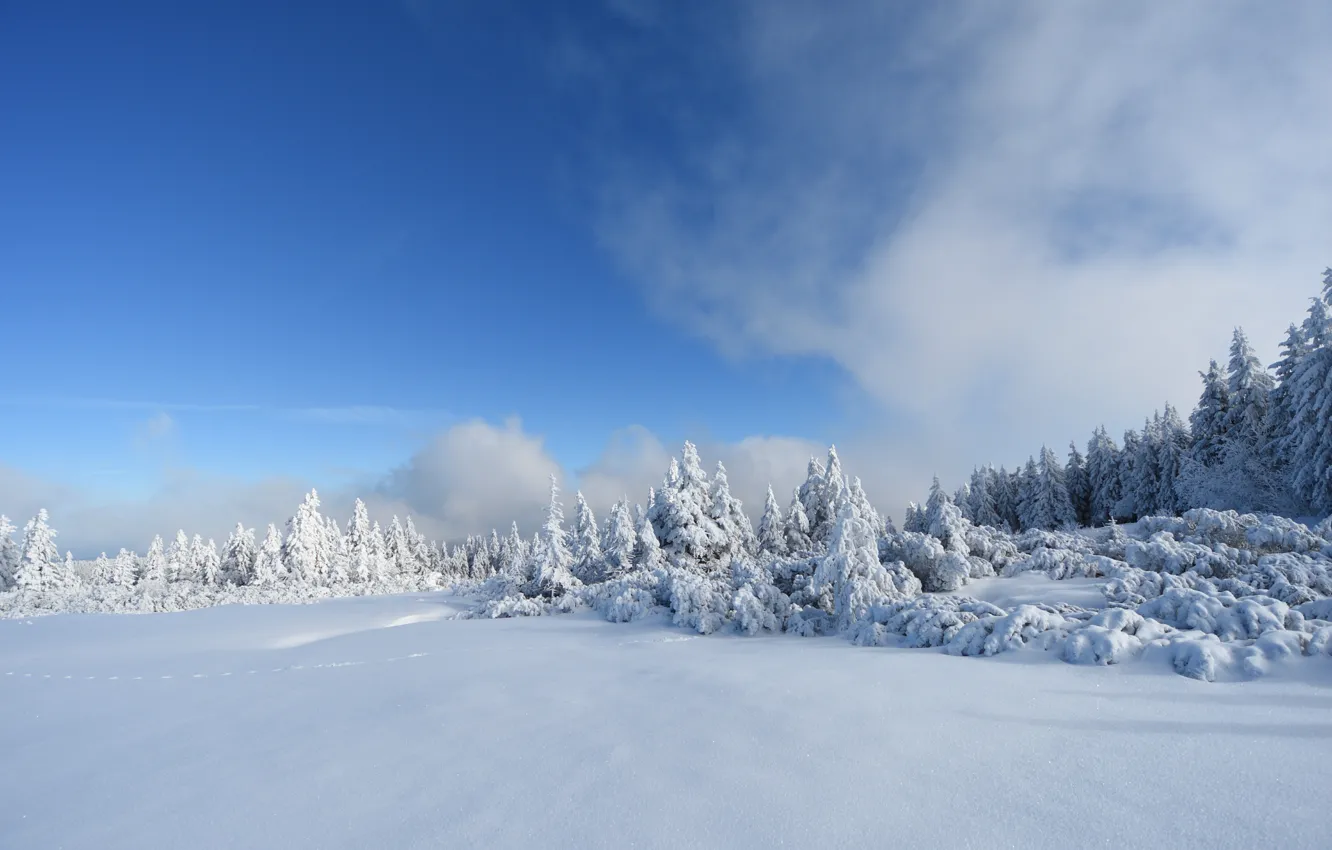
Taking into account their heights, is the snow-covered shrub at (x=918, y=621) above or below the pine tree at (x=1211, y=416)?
below

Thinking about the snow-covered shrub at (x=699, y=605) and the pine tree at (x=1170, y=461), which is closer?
the snow-covered shrub at (x=699, y=605)

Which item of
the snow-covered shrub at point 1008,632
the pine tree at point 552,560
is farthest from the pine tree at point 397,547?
the snow-covered shrub at point 1008,632

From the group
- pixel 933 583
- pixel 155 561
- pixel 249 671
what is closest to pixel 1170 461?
pixel 933 583

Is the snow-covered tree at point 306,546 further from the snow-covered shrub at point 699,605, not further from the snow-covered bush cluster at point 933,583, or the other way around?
the snow-covered shrub at point 699,605

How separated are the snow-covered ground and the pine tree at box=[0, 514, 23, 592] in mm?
59584

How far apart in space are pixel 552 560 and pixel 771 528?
15.6 metres

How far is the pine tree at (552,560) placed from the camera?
76.6 feet

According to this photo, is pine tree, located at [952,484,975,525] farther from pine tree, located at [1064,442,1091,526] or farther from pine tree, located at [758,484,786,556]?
pine tree, located at [758,484,786,556]

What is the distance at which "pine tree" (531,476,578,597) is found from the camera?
2334 cm

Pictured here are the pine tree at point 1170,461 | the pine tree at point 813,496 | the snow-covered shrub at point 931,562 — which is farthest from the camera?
the pine tree at point 1170,461

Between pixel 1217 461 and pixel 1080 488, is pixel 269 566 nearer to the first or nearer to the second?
pixel 1217 461

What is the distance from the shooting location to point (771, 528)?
3447cm

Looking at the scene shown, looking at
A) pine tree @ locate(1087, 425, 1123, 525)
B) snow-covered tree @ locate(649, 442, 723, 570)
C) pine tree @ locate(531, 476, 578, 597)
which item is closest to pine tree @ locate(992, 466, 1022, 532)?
pine tree @ locate(1087, 425, 1123, 525)

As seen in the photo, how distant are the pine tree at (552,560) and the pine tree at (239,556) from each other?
50763mm
